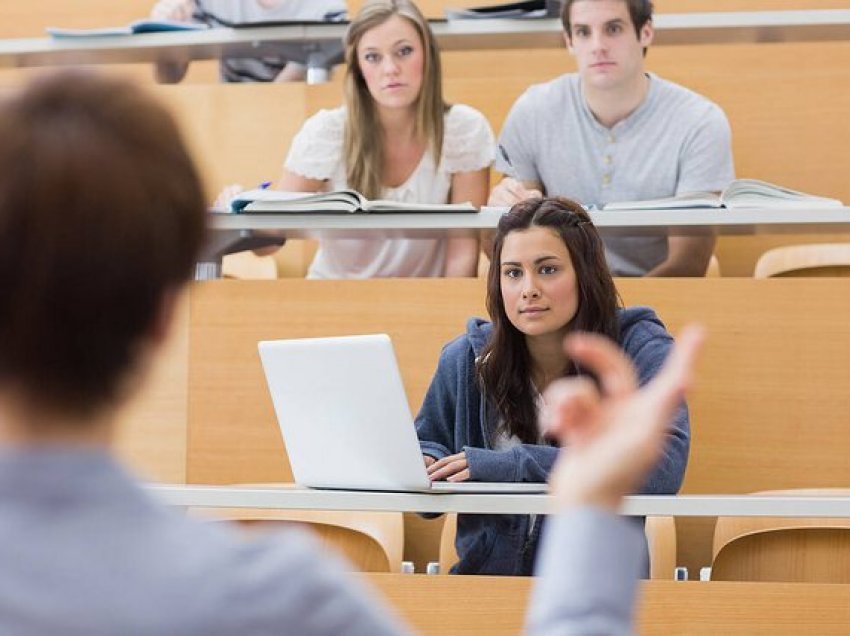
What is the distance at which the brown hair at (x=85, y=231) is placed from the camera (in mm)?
595

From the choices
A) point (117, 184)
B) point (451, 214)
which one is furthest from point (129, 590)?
point (451, 214)

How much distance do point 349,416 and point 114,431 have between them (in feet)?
4.48

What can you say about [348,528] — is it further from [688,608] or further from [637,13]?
[637,13]

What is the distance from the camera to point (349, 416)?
2002mm

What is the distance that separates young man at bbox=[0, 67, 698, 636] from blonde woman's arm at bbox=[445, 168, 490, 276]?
7.79 ft

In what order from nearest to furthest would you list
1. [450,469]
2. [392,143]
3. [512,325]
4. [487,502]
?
1. [487,502]
2. [450,469]
3. [512,325]
4. [392,143]

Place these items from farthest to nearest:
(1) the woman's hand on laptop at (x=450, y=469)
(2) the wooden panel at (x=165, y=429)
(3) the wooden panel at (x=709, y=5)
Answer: (3) the wooden panel at (x=709, y=5) < (2) the wooden panel at (x=165, y=429) < (1) the woman's hand on laptop at (x=450, y=469)

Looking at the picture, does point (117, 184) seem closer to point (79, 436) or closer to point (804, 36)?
point (79, 436)

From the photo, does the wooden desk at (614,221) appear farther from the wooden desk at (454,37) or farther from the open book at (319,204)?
the wooden desk at (454,37)

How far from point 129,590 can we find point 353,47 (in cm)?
279

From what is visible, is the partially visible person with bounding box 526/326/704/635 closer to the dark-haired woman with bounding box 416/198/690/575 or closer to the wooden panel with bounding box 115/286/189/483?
the dark-haired woman with bounding box 416/198/690/575

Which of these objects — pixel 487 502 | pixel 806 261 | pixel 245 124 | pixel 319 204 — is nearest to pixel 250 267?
pixel 245 124

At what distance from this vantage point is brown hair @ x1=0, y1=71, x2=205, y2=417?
595mm

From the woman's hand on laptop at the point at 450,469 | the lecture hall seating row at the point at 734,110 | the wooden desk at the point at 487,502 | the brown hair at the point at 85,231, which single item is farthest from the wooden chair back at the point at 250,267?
the brown hair at the point at 85,231
